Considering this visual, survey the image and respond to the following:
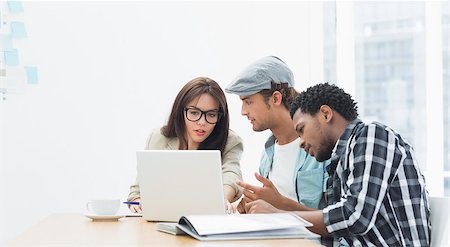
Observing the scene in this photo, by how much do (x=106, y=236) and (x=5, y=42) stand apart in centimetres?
255

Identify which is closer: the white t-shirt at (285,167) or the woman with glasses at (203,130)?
the white t-shirt at (285,167)

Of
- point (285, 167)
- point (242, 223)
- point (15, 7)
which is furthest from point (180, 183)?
point (15, 7)

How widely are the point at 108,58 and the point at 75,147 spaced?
0.58m

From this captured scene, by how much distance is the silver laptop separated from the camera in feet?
7.77

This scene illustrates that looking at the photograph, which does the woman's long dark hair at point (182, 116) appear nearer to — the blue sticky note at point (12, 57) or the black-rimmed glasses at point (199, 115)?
the black-rimmed glasses at point (199, 115)

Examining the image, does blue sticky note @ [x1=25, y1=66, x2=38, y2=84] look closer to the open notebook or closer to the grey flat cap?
the grey flat cap

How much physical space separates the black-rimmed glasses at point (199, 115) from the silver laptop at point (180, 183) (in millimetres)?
733

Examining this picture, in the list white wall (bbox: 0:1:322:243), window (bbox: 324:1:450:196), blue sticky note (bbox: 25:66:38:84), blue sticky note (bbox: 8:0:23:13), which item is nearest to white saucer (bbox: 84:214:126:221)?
white wall (bbox: 0:1:322:243)

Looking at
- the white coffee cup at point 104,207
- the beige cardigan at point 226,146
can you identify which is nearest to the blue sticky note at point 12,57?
the beige cardigan at point 226,146

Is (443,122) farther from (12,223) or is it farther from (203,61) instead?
(12,223)

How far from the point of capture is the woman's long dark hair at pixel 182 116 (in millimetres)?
3182

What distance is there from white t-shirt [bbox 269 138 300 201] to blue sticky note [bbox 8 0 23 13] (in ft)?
7.19

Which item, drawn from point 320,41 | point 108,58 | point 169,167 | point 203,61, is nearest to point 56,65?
point 108,58

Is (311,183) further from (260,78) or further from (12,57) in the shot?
(12,57)
